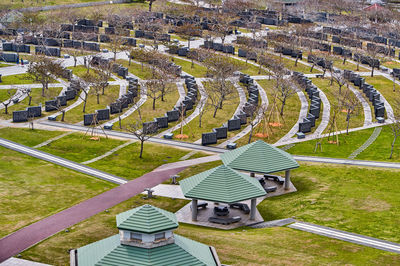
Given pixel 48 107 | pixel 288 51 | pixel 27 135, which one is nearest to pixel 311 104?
pixel 288 51

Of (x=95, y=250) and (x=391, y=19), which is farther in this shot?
(x=391, y=19)

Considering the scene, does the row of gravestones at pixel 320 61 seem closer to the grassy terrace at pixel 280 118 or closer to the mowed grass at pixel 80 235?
the grassy terrace at pixel 280 118

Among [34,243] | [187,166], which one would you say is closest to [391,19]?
[187,166]

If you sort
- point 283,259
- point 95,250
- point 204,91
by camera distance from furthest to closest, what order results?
1. point 204,91
2. point 283,259
3. point 95,250

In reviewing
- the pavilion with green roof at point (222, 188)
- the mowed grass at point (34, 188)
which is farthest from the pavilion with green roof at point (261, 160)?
the mowed grass at point (34, 188)

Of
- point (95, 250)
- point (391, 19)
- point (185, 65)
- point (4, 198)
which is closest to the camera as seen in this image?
point (95, 250)

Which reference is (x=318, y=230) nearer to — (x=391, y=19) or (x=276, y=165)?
(x=276, y=165)

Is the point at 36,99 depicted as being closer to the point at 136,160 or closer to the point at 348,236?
the point at 136,160
